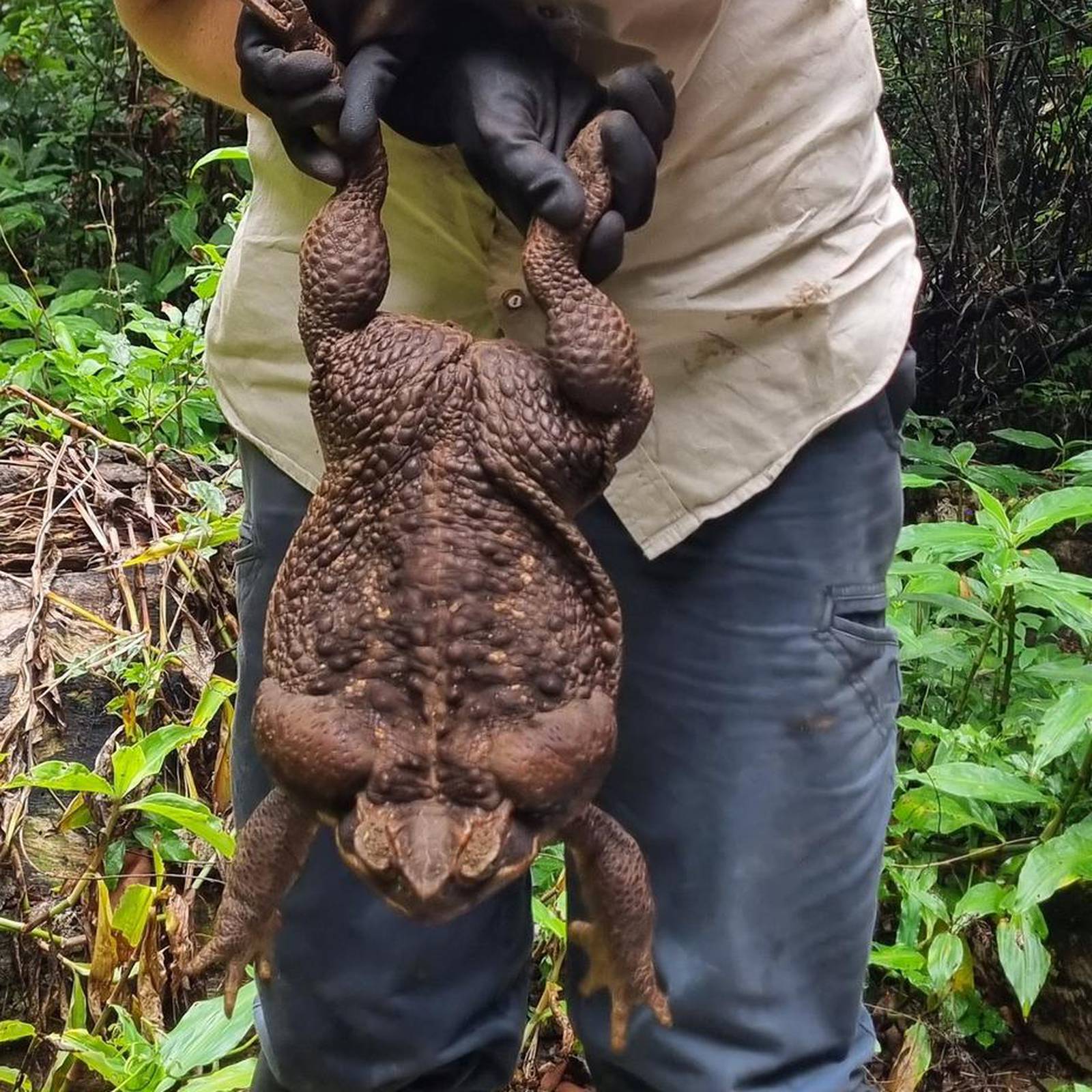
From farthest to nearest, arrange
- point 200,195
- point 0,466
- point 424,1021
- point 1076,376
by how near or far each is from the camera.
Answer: point 200,195
point 1076,376
point 0,466
point 424,1021

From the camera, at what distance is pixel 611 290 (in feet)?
3.80

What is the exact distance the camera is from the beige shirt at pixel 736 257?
1.11m

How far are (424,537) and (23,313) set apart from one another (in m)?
3.04

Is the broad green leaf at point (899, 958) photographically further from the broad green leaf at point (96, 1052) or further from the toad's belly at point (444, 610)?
the toad's belly at point (444, 610)

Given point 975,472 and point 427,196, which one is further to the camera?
point 975,472

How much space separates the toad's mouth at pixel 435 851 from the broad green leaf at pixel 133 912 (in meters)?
1.12

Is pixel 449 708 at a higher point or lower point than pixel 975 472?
higher

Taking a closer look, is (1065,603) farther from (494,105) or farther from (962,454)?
(494,105)

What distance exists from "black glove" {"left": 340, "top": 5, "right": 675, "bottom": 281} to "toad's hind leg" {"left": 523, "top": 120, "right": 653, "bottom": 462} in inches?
0.5

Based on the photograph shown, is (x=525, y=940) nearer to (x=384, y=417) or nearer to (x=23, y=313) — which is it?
(x=384, y=417)

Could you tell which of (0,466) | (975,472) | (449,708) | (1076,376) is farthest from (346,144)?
(1076,376)

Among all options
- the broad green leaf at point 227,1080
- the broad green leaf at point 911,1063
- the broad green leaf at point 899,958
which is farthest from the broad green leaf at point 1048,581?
the broad green leaf at point 227,1080

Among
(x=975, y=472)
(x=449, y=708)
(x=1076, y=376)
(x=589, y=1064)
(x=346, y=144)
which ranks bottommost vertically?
(x=1076, y=376)

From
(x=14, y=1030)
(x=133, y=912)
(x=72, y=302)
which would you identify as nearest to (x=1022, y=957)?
(x=133, y=912)
